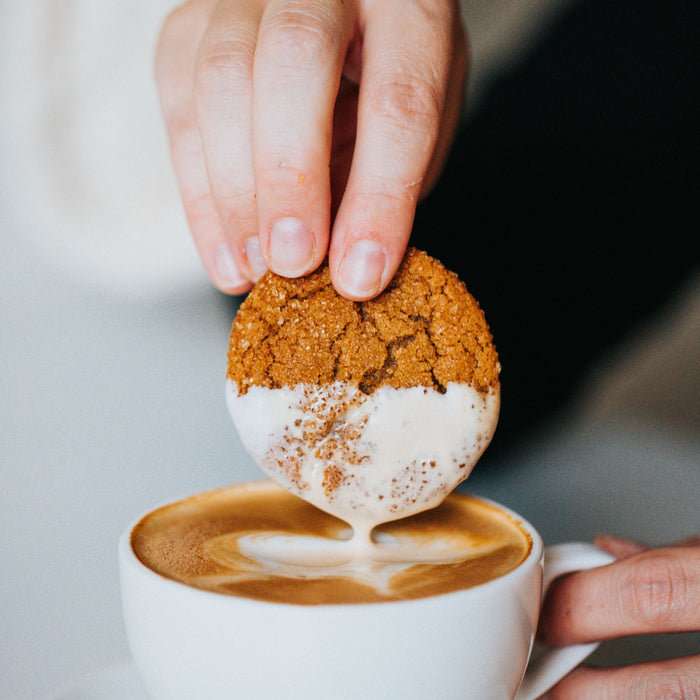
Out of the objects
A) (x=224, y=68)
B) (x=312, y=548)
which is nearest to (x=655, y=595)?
(x=312, y=548)

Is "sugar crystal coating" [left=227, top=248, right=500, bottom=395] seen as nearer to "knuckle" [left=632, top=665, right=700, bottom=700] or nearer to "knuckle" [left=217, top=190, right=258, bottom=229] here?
"knuckle" [left=217, top=190, right=258, bottom=229]

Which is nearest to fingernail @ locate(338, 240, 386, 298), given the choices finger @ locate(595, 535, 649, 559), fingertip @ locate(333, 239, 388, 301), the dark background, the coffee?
fingertip @ locate(333, 239, 388, 301)

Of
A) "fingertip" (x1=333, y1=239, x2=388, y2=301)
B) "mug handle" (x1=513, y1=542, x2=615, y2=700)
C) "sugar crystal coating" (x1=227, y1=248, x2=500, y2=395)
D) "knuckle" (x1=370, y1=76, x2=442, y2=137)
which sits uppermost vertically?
"knuckle" (x1=370, y1=76, x2=442, y2=137)

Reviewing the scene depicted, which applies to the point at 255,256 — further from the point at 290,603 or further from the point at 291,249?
the point at 290,603

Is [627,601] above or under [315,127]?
under

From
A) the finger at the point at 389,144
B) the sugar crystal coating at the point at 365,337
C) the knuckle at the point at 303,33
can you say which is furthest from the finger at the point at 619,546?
the knuckle at the point at 303,33

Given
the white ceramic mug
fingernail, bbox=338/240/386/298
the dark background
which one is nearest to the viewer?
the white ceramic mug

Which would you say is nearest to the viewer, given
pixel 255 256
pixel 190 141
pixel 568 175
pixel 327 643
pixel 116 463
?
pixel 327 643
